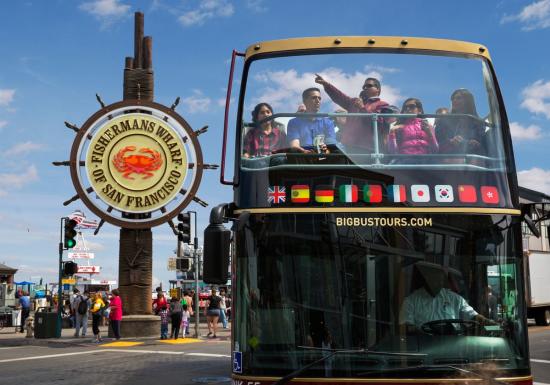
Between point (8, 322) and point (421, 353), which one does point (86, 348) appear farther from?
point (421, 353)

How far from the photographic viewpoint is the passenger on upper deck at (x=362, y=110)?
19.9 ft

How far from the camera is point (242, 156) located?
20.5 ft

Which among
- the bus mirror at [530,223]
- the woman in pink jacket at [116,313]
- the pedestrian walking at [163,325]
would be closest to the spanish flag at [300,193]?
the bus mirror at [530,223]

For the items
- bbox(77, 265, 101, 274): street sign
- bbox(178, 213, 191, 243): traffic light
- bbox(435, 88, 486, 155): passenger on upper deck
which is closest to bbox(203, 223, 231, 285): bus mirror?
bbox(435, 88, 486, 155): passenger on upper deck

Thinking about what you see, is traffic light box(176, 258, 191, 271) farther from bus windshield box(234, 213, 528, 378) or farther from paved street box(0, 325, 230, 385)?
bus windshield box(234, 213, 528, 378)

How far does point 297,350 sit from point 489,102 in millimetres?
2998

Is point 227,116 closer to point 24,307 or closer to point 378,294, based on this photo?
point 378,294

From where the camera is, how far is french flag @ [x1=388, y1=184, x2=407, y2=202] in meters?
5.61

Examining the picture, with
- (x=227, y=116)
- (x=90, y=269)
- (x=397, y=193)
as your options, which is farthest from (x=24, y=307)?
(x=90, y=269)

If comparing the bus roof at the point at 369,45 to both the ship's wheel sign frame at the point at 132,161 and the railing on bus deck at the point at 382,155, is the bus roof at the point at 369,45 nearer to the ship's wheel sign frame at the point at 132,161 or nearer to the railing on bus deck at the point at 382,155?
the railing on bus deck at the point at 382,155

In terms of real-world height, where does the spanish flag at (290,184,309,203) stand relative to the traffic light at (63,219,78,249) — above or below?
below

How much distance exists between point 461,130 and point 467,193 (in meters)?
0.82

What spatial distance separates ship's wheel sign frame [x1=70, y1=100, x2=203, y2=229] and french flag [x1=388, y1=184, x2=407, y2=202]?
60.5 ft

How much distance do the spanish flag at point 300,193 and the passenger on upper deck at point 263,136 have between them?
569 millimetres
